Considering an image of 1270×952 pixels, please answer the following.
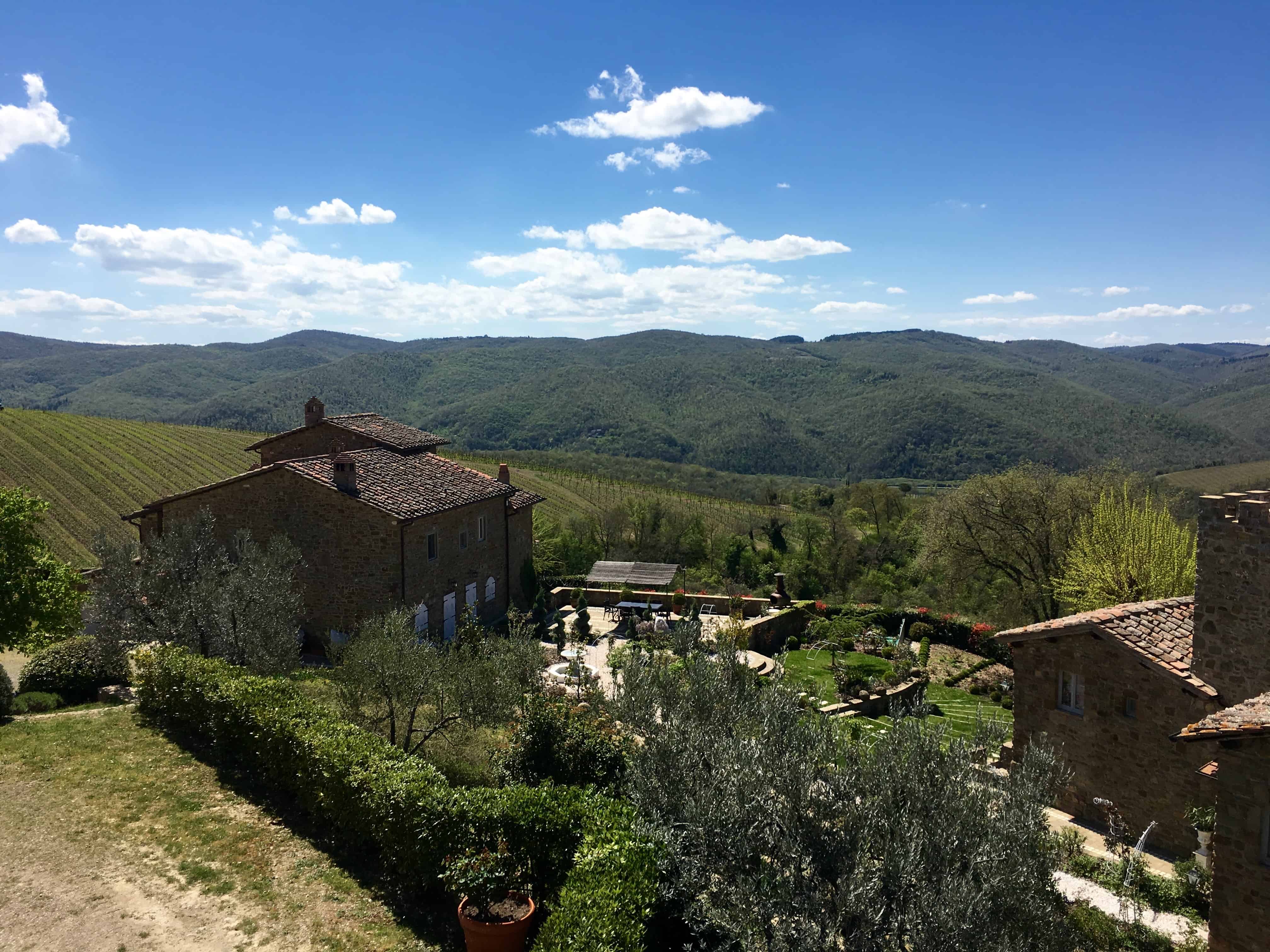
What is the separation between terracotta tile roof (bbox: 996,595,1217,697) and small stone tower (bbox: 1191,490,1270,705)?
11.7 inches

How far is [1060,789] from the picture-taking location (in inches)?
589

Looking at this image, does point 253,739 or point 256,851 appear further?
point 253,739

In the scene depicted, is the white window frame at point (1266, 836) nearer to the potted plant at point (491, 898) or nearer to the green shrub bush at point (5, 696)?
the potted plant at point (491, 898)

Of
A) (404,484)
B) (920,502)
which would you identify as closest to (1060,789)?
(404,484)

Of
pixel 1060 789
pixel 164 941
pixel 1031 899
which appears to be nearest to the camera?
pixel 1031 899

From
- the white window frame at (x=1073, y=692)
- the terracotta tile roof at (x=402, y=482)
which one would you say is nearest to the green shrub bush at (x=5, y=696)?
the terracotta tile roof at (x=402, y=482)

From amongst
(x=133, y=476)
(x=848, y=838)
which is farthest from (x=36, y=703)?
(x=133, y=476)

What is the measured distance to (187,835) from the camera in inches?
416

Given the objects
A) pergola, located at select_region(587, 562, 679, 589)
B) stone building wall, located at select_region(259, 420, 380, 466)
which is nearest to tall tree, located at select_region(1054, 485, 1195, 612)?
pergola, located at select_region(587, 562, 679, 589)

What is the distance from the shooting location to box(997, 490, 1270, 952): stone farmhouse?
42.5ft

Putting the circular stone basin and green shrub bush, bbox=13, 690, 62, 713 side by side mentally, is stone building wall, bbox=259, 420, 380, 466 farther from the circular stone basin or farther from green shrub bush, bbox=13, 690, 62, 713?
green shrub bush, bbox=13, 690, 62, 713

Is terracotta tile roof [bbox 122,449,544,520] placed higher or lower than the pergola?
higher

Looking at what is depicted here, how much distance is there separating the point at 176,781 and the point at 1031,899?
12.6 meters

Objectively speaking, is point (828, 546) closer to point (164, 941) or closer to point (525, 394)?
point (164, 941)
